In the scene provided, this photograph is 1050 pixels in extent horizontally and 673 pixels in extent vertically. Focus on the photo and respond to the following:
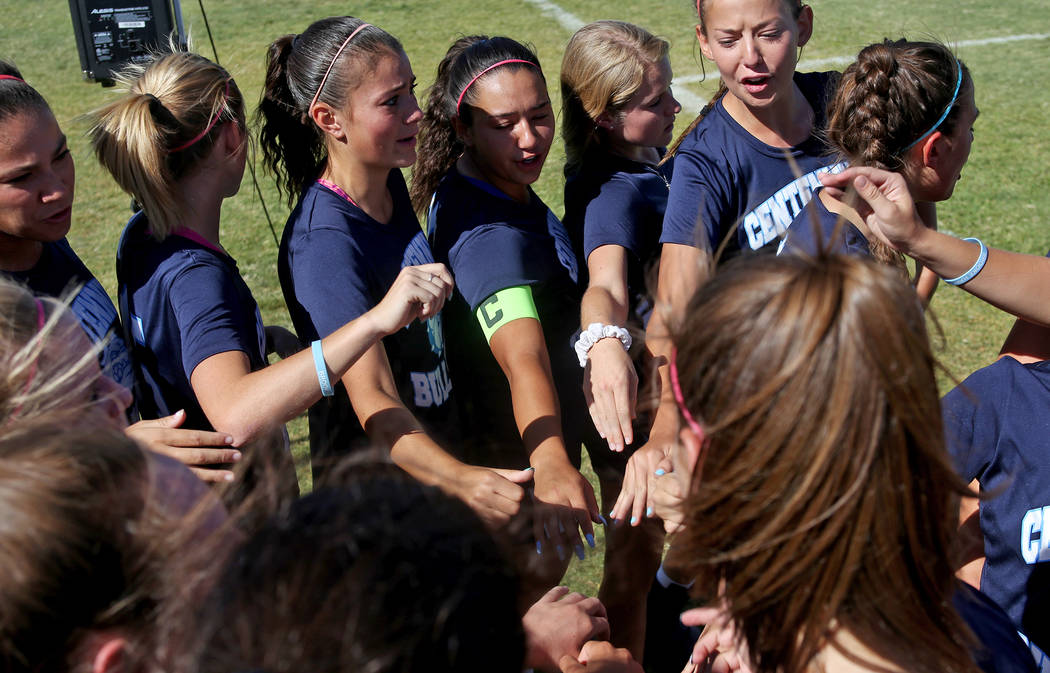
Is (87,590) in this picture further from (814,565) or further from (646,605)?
(646,605)

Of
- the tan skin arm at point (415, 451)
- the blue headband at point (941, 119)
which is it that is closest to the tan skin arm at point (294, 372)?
the tan skin arm at point (415, 451)

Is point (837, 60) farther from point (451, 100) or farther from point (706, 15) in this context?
point (451, 100)

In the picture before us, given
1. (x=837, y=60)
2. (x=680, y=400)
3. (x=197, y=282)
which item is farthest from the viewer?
(x=837, y=60)

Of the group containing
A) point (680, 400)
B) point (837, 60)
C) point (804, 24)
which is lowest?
point (837, 60)

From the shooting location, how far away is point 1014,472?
1665mm

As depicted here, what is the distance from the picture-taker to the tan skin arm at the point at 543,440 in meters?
1.86

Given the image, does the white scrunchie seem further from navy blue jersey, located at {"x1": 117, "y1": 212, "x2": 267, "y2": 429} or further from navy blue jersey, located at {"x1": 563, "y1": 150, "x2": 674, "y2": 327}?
navy blue jersey, located at {"x1": 117, "y1": 212, "x2": 267, "y2": 429}

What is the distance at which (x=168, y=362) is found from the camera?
2.10 metres

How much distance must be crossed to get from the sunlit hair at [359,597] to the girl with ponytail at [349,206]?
3.48 ft

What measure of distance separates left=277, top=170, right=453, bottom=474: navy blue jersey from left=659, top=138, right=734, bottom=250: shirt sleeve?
66 centimetres

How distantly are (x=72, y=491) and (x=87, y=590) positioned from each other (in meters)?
0.12

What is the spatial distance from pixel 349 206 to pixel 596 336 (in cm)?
71

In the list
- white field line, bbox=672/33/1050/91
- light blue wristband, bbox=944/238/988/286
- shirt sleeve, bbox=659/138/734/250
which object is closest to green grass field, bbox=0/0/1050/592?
white field line, bbox=672/33/1050/91

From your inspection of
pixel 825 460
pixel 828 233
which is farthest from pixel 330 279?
pixel 825 460
